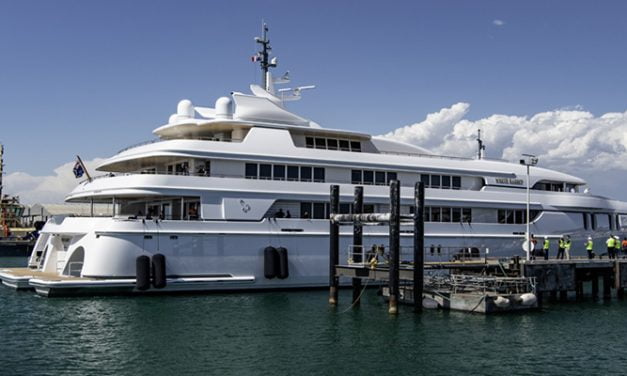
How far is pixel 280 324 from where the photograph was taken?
22.7m

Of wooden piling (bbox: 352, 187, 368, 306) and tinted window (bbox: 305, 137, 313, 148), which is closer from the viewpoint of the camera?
wooden piling (bbox: 352, 187, 368, 306)

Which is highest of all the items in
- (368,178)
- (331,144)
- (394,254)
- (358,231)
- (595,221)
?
(331,144)

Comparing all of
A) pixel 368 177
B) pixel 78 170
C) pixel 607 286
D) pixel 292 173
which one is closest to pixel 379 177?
pixel 368 177

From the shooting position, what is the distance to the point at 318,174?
33000 millimetres

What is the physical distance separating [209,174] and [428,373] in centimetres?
1633

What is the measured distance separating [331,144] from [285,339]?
15.9 m

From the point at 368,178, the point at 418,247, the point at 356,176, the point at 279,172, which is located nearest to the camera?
the point at 418,247

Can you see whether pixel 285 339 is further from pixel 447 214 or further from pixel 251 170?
pixel 447 214

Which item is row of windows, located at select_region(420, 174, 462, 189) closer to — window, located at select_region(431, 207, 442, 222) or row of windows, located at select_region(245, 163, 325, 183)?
window, located at select_region(431, 207, 442, 222)

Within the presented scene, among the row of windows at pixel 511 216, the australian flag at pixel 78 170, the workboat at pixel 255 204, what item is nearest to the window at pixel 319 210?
the workboat at pixel 255 204

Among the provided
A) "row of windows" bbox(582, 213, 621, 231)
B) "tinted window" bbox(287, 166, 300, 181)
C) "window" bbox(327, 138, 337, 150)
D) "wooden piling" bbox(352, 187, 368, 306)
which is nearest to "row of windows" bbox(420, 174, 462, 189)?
"window" bbox(327, 138, 337, 150)

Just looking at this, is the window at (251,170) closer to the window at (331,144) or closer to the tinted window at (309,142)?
the tinted window at (309,142)

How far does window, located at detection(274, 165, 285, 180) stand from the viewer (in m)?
31.9

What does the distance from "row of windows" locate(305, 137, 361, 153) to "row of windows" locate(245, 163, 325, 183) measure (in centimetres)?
184
